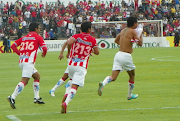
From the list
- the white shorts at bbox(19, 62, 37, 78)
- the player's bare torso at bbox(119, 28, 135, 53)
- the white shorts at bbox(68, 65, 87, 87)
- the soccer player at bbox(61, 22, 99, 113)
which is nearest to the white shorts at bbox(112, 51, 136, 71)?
the player's bare torso at bbox(119, 28, 135, 53)

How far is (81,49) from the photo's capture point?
9.09 meters

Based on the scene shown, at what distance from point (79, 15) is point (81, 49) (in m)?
39.7

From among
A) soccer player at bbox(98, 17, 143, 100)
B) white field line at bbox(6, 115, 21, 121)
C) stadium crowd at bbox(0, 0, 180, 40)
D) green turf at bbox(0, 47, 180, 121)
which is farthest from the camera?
stadium crowd at bbox(0, 0, 180, 40)

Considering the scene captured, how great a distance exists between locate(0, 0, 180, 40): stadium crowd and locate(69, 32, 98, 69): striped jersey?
32.4 metres

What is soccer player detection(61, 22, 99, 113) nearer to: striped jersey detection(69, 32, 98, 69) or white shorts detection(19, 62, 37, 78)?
striped jersey detection(69, 32, 98, 69)

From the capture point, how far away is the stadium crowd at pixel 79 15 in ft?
146

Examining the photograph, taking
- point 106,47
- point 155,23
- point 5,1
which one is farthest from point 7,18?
point 155,23

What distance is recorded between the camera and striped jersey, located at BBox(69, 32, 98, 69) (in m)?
9.06

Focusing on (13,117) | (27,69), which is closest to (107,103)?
(27,69)

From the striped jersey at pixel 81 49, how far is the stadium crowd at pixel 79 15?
3243 centimetres

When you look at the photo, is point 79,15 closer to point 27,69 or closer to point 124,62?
point 124,62

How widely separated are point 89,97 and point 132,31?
2.31 metres

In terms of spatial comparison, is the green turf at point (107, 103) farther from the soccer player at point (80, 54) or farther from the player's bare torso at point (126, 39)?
the player's bare torso at point (126, 39)

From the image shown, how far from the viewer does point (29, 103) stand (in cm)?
1058
